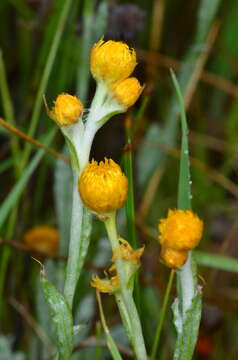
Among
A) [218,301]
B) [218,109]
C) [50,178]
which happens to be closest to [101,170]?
[218,301]

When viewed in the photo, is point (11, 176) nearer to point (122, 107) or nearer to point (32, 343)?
point (32, 343)

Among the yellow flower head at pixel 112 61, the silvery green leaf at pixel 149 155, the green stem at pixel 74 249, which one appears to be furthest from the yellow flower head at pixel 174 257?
the silvery green leaf at pixel 149 155

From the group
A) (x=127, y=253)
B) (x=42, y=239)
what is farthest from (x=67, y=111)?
(x=42, y=239)

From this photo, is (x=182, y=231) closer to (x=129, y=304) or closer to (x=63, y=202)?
(x=129, y=304)

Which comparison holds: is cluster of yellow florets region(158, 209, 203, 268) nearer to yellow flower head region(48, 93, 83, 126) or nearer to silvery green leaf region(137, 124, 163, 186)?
yellow flower head region(48, 93, 83, 126)

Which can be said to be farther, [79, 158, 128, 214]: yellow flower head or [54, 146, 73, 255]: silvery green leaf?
[54, 146, 73, 255]: silvery green leaf

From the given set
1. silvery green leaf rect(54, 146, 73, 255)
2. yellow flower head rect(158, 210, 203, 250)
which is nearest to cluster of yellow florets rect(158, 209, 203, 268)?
yellow flower head rect(158, 210, 203, 250)

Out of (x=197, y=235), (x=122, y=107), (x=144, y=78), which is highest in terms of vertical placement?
(x=122, y=107)
